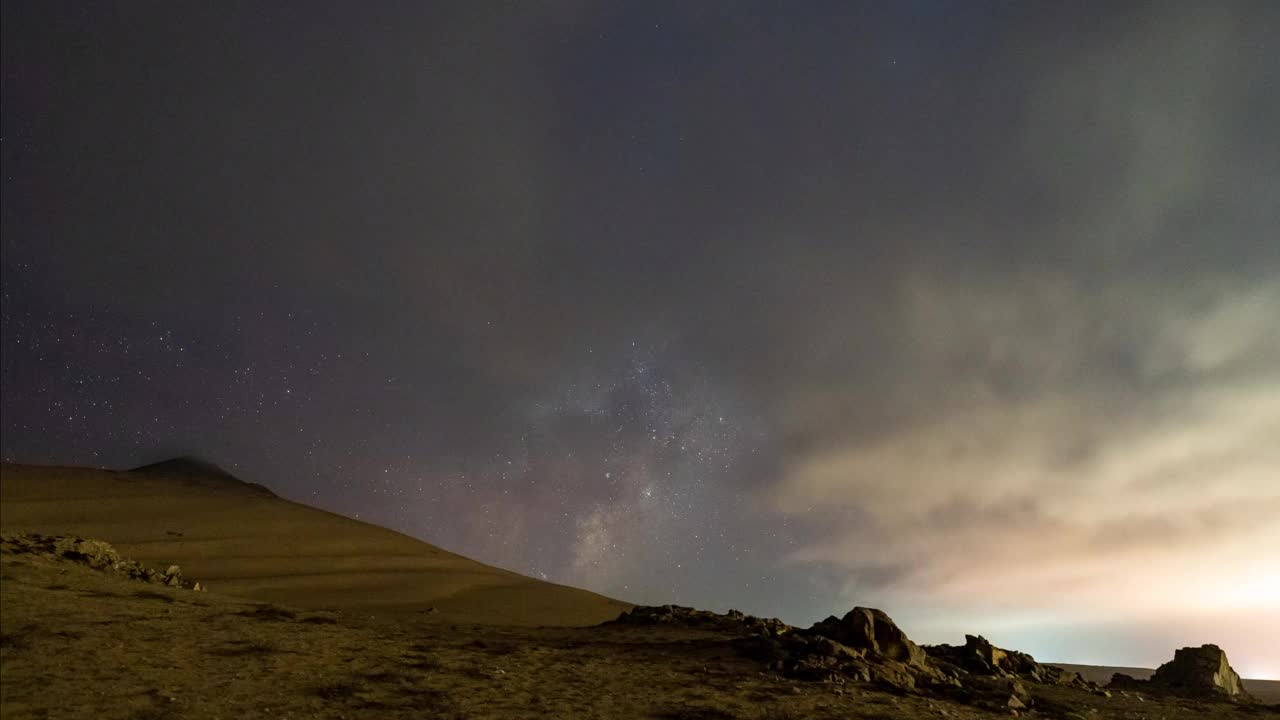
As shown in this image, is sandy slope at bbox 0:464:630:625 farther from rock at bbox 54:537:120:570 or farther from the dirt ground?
the dirt ground

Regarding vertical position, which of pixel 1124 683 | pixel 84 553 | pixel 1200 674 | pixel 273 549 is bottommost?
pixel 1124 683

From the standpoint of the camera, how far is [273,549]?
4544cm

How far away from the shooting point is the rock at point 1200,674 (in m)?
19.4

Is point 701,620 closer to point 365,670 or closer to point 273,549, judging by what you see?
point 365,670

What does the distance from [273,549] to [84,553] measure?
2896 cm

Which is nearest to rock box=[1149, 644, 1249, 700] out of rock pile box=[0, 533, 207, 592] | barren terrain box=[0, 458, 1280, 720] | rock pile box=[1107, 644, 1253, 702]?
rock pile box=[1107, 644, 1253, 702]

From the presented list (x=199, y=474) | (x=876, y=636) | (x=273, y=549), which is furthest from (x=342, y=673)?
(x=199, y=474)

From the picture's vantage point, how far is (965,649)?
18.2 meters

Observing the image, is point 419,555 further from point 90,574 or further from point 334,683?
point 334,683

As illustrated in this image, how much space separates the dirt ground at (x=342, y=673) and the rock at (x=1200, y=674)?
355cm

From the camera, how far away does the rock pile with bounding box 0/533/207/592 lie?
17.8 m

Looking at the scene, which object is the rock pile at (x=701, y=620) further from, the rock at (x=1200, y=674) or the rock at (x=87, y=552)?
the rock at (x=87, y=552)

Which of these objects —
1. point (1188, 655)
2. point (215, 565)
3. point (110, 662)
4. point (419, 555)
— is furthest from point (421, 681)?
point (419, 555)

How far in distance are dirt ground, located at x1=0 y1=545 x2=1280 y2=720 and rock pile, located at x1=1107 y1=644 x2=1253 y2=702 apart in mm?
3150
